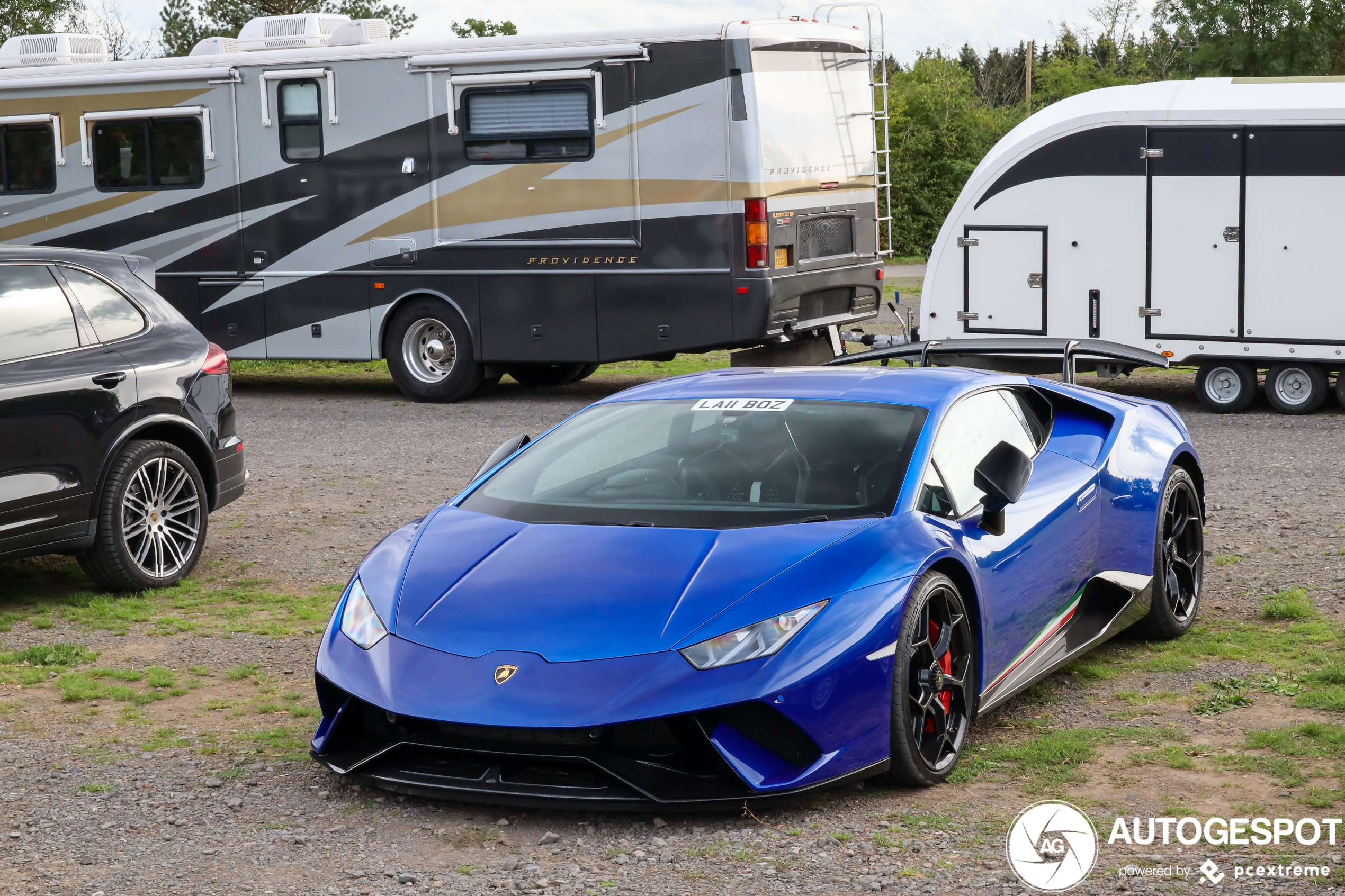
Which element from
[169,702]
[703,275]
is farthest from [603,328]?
[169,702]

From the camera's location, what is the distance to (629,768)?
14.0ft

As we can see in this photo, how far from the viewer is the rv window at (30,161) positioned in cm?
1655

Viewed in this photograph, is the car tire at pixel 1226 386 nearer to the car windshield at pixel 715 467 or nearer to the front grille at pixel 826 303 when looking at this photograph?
the front grille at pixel 826 303

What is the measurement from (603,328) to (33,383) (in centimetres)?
783

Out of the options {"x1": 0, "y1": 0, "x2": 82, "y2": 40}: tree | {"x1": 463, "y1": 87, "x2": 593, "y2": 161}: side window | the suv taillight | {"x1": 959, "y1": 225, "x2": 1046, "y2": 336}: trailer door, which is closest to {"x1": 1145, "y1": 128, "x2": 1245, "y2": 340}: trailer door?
{"x1": 959, "y1": 225, "x2": 1046, "y2": 336}: trailer door

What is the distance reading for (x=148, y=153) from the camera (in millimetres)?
16156

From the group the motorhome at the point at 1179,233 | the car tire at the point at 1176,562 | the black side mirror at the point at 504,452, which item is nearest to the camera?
the black side mirror at the point at 504,452

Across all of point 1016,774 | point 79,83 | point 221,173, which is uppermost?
point 79,83

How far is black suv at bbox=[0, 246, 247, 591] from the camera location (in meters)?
7.11

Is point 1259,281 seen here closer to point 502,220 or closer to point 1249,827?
point 502,220

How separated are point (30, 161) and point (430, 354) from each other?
16.7 ft

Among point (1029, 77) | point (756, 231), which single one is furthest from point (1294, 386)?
point (1029, 77)

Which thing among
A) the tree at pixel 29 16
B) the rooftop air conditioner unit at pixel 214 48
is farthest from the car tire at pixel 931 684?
the tree at pixel 29 16

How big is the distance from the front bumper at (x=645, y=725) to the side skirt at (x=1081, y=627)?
2.61 feet
